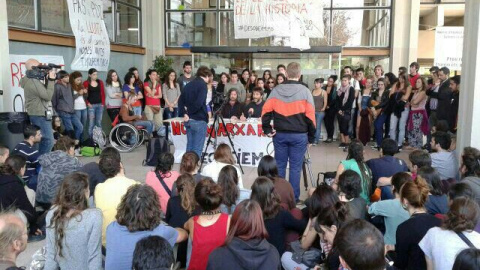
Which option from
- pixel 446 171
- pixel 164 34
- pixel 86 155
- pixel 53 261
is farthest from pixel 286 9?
pixel 53 261

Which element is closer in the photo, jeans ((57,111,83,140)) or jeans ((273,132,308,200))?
jeans ((273,132,308,200))

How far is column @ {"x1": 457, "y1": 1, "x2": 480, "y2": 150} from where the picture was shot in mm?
6082

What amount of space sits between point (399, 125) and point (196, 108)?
4516 millimetres

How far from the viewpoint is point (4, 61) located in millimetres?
7180

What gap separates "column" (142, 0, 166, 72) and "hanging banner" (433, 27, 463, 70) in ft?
25.9

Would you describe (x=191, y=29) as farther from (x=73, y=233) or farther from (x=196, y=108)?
(x=73, y=233)

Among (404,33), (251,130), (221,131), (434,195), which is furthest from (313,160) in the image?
(404,33)

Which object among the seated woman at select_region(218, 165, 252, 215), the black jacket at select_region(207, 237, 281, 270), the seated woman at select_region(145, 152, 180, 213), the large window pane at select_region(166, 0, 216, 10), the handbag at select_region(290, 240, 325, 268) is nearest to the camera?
the black jacket at select_region(207, 237, 281, 270)

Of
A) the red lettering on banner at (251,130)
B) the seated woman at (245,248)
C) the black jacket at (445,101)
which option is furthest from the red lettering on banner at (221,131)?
the seated woman at (245,248)

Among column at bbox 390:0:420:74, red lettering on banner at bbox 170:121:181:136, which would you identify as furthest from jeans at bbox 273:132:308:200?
column at bbox 390:0:420:74

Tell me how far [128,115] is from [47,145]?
2125mm

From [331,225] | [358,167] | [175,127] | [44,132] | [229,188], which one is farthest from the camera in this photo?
[175,127]

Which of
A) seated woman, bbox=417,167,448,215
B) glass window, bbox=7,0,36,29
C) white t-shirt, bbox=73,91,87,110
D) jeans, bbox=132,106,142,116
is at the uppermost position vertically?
glass window, bbox=7,0,36,29

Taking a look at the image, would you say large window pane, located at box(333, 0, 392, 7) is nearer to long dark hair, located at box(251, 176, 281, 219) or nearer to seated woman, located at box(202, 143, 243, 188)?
seated woman, located at box(202, 143, 243, 188)
